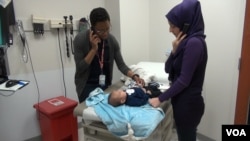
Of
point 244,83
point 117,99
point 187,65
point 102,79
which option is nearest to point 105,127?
point 117,99

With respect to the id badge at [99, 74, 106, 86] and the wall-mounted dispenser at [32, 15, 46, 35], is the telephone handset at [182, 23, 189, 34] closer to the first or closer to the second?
the id badge at [99, 74, 106, 86]

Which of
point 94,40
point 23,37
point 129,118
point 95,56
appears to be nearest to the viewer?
point 129,118

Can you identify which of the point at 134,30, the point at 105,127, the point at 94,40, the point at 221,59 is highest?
the point at 134,30

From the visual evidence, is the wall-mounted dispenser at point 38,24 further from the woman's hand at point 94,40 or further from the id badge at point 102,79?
the id badge at point 102,79

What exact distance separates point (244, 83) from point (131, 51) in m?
1.37

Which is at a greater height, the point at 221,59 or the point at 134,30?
the point at 134,30

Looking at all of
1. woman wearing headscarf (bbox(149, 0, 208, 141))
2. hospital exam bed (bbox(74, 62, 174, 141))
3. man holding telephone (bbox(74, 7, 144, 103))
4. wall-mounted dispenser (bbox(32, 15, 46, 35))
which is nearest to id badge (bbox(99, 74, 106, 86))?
man holding telephone (bbox(74, 7, 144, 103))

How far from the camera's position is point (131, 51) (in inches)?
106

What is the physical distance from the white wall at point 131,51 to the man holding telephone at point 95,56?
72 cm

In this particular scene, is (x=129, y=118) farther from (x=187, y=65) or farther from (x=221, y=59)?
(x=221, y=59)

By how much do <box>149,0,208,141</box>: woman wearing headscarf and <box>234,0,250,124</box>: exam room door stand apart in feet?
2.33

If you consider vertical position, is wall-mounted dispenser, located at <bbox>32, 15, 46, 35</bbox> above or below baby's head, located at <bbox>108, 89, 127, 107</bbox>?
above

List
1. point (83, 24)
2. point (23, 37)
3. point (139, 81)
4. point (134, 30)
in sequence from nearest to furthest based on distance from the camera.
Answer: point (139, 81) → point (23, 37) → point (83, 24) → point (134, 30)

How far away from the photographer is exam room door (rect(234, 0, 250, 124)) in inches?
68.3
